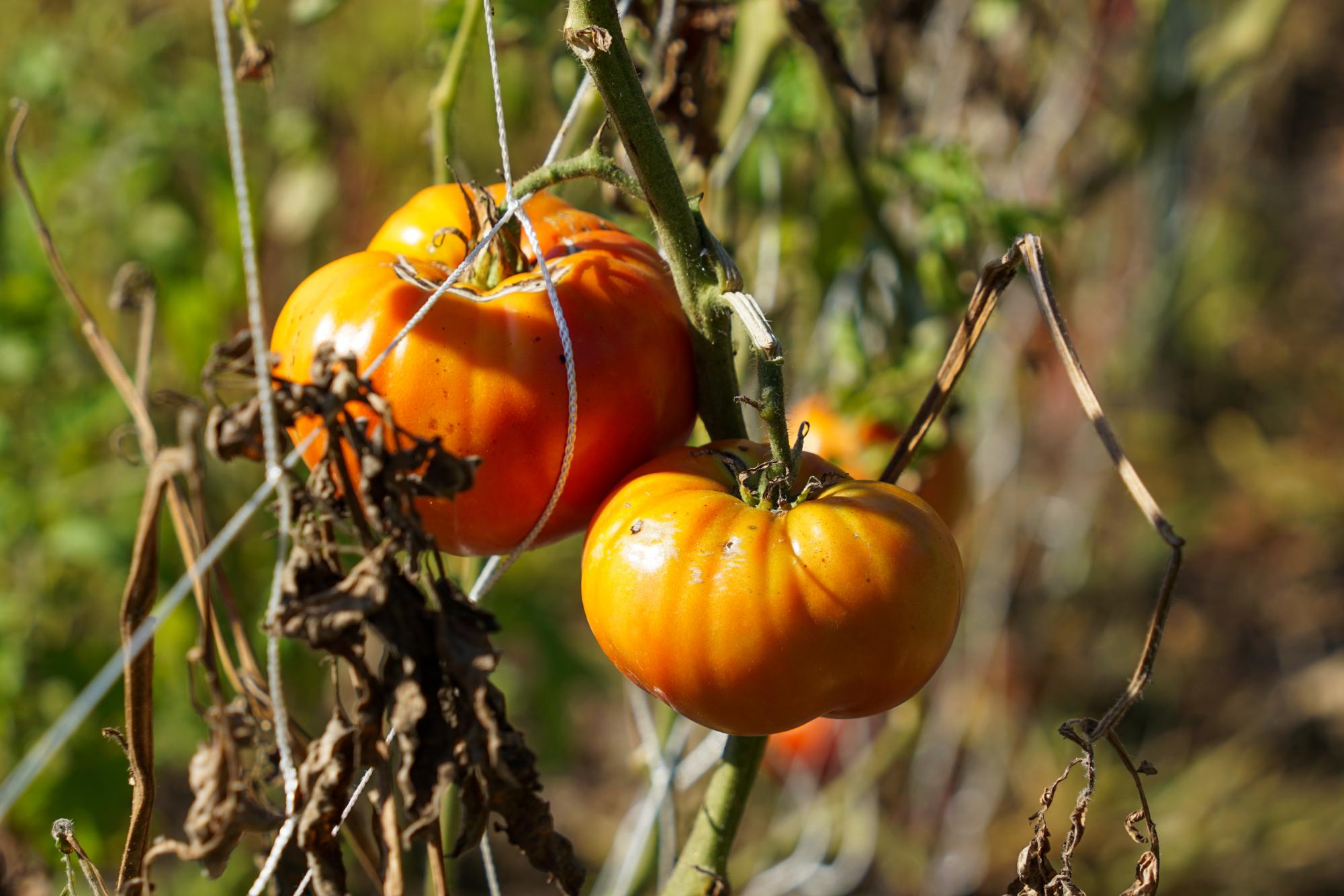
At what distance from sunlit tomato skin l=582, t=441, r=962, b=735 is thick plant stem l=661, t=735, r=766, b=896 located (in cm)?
12

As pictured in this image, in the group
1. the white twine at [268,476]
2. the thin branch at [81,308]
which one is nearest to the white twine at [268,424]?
the white twine at [268,476]

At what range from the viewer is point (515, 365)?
596 millimetres

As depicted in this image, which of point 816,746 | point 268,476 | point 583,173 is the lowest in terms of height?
point 268,476

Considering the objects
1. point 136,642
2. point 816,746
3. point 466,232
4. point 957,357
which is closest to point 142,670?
point 136,642

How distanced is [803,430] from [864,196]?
75cm

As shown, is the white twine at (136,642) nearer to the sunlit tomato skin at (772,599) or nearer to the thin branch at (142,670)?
the thin branch at (142,670)

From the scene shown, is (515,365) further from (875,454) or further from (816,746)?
(816,746)

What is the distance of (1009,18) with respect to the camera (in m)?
1.49

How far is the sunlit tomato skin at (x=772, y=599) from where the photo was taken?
1.77 ft

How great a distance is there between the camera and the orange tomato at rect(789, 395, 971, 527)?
1.17 m

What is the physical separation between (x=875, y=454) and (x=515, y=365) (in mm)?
650

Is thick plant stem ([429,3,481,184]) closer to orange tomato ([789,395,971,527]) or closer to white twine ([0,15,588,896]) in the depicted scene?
white twine ([0,15,588,896])

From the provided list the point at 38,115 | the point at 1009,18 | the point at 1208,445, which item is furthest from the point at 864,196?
the point at 1208,445

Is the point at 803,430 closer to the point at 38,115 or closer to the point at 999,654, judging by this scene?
the point at 38,115
